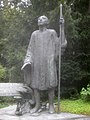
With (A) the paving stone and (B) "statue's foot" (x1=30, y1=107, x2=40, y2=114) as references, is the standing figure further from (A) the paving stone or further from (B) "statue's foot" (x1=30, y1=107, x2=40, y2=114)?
(A) the paving stone

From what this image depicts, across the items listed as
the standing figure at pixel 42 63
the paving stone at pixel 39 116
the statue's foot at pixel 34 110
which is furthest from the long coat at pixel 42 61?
the paving stone at pixel 39 116

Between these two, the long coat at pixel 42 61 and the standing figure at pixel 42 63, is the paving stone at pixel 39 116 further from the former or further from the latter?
the long coat at pixel 42 61

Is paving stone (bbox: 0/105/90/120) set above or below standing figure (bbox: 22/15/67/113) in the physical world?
below

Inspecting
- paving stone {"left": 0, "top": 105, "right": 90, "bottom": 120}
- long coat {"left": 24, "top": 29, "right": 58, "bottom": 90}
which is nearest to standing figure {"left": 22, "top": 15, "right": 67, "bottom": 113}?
long coat {"left": 24, "top": 29, "right": 58, "bottom": 90}

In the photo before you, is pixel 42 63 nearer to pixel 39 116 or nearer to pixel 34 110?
pixel 34 110

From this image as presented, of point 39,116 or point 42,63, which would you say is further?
point 42,63

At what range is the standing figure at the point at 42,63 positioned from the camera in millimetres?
7047

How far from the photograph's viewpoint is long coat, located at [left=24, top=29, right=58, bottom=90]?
705 cm

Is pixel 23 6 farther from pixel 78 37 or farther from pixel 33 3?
pixel 78 37

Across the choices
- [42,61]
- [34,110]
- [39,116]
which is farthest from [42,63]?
[39,116]

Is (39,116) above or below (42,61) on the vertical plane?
below

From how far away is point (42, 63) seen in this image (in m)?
7.06

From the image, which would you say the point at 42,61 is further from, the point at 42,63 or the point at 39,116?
the point at 39,116

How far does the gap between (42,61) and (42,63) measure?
44 mm
